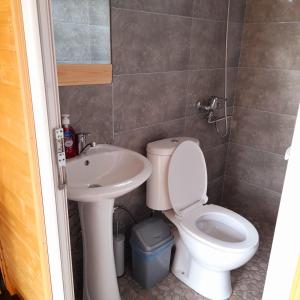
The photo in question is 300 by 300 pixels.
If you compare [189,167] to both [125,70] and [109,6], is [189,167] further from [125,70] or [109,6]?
[109,6]

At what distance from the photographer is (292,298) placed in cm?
62

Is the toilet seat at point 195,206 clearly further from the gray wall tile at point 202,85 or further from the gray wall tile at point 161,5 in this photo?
the gray wall tile at point 161,5

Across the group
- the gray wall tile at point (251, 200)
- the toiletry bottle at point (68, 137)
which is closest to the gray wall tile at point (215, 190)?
the gray wall tile at point (251, 200)

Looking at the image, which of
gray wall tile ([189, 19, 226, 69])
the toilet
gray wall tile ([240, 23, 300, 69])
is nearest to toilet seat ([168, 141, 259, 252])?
the toilet

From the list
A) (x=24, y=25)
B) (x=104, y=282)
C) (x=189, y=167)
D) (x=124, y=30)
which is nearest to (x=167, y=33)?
(x=124, y=30)

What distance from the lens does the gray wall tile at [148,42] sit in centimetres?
155

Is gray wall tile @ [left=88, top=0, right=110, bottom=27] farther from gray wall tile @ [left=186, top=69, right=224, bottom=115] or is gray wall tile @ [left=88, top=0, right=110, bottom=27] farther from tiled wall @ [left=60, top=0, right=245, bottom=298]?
gray wall tile @ [left=186, top=69, right=224, bottom=115]

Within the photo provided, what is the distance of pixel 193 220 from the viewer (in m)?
1.81

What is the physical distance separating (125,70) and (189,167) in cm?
72

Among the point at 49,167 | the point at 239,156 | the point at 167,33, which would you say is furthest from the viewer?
the point at 239,156

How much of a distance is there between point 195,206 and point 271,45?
4.39 ft

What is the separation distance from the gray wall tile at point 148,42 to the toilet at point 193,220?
0.48 m

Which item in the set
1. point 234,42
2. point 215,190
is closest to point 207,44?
point 234,42

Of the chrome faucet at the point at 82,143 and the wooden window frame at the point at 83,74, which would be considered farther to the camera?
the chrome faucet at the point at 82,143
